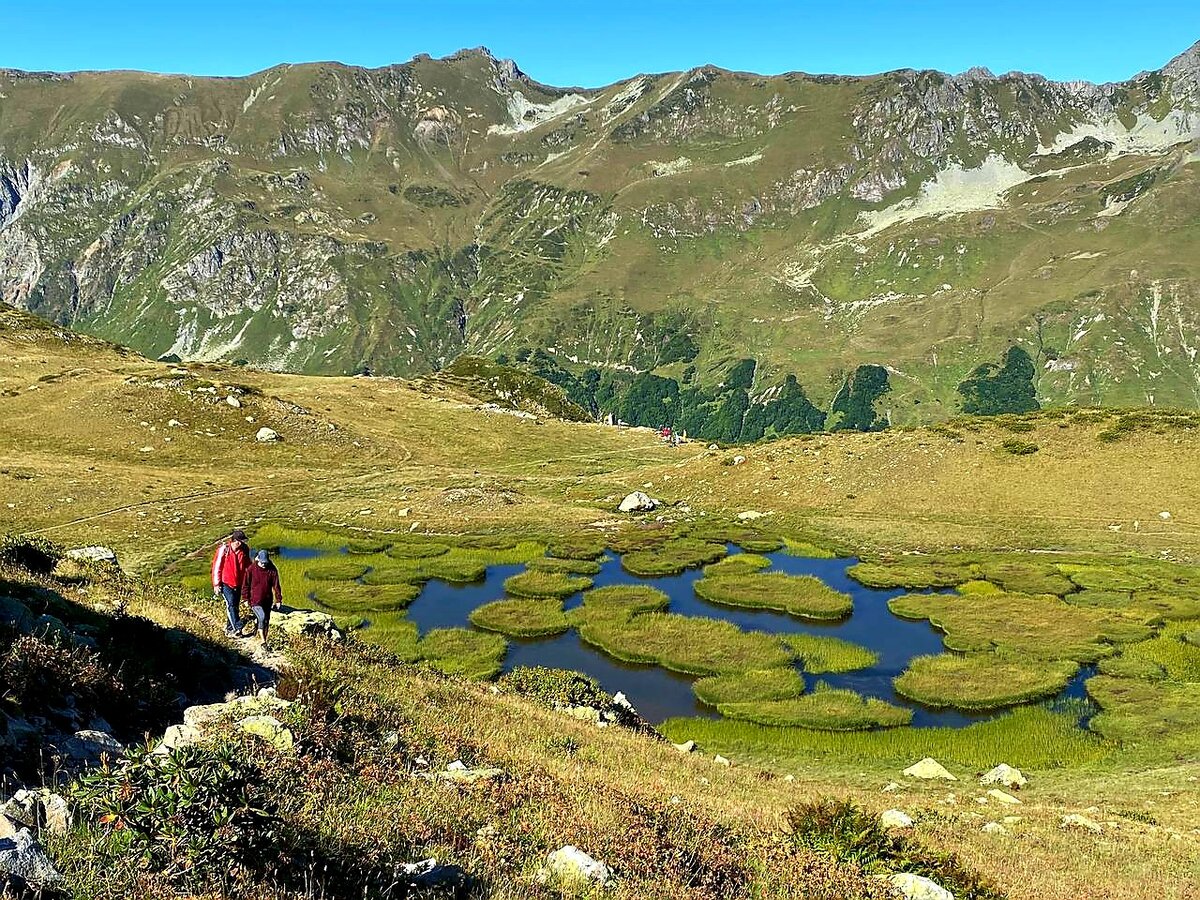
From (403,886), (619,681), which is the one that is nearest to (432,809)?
(403,886)

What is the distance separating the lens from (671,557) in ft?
215

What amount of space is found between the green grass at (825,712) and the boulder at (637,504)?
4360 cm

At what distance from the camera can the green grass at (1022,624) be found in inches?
1670

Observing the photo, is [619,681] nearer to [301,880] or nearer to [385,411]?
[301,880]

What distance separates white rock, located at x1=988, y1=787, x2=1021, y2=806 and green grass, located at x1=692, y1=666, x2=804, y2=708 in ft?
45.6

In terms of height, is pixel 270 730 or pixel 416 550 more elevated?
→ pixel 270 730

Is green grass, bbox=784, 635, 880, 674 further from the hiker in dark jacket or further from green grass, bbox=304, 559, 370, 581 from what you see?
green grass, bbox=304, 559, 370, 581

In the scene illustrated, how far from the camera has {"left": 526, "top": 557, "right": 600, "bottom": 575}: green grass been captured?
62094 mm

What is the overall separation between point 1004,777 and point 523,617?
3054 cm

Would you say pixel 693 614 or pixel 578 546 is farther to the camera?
pixel 578 546

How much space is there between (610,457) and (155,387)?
6538 cm

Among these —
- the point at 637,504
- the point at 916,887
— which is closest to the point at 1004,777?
the point at 916,887

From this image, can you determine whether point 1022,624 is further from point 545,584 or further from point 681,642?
point 545,584

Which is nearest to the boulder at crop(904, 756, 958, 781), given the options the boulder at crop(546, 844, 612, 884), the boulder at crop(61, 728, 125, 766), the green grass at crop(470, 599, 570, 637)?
the boulder at crop(546, 844, 612, 884)
